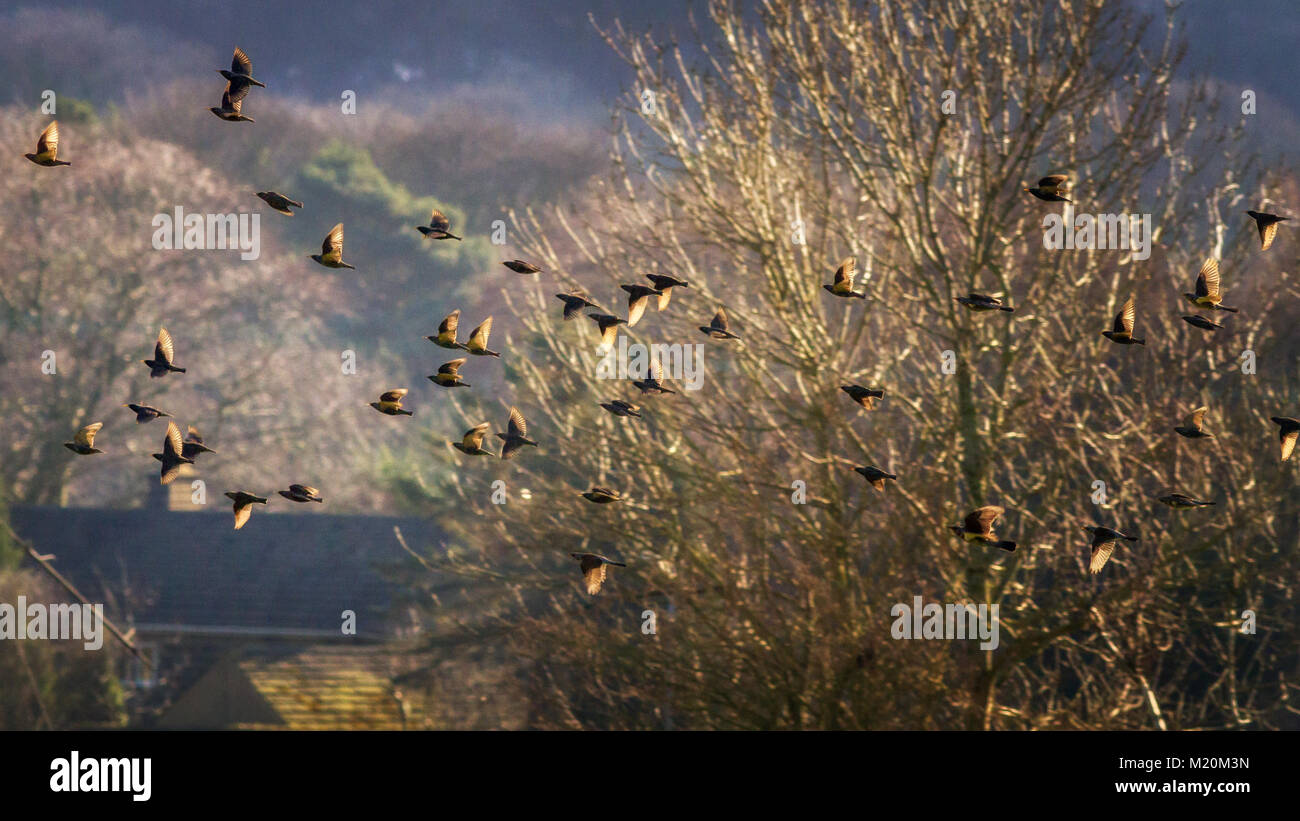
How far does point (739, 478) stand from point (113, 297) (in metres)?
25.4

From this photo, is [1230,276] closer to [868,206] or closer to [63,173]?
[868,206]

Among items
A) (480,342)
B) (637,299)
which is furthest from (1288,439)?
(480,342)

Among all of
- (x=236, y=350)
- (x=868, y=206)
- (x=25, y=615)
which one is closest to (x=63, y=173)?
(x=236, y=350)

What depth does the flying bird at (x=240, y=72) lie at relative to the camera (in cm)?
521

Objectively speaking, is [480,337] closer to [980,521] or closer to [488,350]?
[488,350]

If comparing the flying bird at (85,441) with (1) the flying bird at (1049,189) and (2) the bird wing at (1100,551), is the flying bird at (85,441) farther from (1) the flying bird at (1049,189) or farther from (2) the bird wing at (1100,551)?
(1) the flying bird at (1049,189)

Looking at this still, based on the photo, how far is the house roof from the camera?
3019 cm

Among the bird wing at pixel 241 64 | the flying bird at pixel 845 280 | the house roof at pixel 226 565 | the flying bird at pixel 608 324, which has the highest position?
the bird wing at pixel 241 64

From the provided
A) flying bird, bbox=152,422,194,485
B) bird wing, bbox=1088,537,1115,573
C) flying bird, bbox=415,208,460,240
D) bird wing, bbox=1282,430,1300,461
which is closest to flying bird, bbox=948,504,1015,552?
bird wing, bbox=1088,537,1115,573

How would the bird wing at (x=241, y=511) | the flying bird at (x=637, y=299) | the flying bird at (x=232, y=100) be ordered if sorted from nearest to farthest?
the flying bird at (x=232, y=100) < the bird wing at (x=241, y=511) < the flying bird at (x=637, y=299)

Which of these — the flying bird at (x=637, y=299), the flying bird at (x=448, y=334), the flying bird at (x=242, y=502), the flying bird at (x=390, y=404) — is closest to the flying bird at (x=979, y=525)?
the flying bird at (x=637, y=299)

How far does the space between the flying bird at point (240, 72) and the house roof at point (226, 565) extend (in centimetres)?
2414

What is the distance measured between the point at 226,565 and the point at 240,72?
29022 millimetres

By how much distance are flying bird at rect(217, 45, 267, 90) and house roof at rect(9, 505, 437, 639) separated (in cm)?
2414
